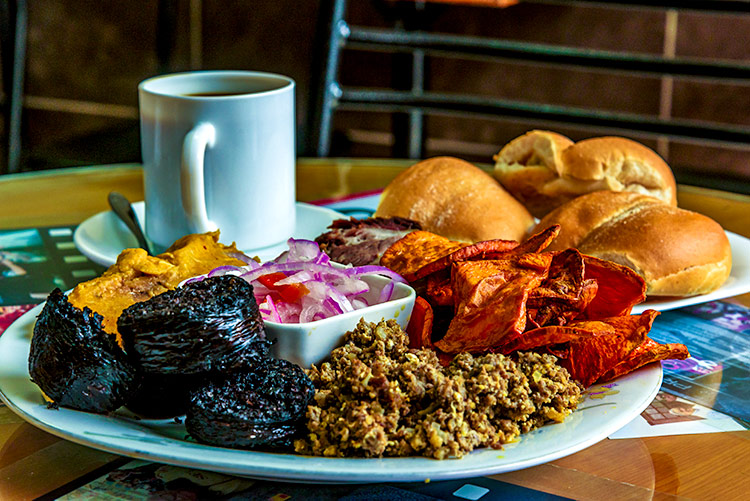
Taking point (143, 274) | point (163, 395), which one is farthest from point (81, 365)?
point (143, 274)

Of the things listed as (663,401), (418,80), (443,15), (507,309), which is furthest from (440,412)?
(443,15)

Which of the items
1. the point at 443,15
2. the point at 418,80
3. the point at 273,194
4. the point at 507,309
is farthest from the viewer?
the point at 443,15

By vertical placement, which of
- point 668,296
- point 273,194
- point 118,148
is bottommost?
point 118,148

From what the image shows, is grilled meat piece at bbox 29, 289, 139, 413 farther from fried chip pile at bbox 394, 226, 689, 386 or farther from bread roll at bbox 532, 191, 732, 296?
bread roll at bbox 532, 191, 732, 296

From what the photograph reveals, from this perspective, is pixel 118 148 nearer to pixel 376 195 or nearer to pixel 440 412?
pixel 376 195

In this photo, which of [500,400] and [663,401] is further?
[663,401]

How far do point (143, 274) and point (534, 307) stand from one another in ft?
1.37

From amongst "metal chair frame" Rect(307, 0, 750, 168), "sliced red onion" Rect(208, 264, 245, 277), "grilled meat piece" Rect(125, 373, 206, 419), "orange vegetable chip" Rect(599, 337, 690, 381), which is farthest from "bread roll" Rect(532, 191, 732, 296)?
"metal chair frame" Rect(307, 0, 750, 168)

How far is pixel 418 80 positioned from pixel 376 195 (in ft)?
7.46

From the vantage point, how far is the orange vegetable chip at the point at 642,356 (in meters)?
0.76

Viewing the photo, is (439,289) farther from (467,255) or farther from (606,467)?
(606,467)

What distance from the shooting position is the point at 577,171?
1.31 m

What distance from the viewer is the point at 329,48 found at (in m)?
1.93

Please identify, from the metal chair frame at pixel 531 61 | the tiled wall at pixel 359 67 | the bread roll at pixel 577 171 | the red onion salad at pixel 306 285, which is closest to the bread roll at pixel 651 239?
the bread roll at pixel 577 171
